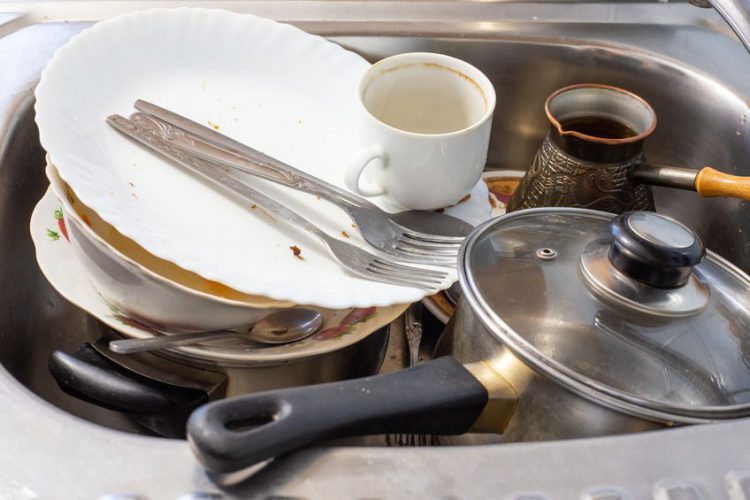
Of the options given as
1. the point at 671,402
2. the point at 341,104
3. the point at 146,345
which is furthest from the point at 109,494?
the point at 341,104

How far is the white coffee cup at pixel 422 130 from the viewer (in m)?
0.52

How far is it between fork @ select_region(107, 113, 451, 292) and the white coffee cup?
6 cm

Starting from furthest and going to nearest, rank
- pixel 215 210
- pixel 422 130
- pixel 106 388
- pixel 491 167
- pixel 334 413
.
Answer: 1. pixel 491 167
2. pixel 422 130
3. pixel 215 210
4. pixel 106 388
5. pixel 334 413

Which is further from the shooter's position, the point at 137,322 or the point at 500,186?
the point at 500,186

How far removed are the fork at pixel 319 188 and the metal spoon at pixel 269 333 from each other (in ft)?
0.26

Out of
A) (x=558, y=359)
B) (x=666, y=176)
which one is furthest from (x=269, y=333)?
(x=666, y=176)

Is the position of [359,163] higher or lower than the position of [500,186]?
higher

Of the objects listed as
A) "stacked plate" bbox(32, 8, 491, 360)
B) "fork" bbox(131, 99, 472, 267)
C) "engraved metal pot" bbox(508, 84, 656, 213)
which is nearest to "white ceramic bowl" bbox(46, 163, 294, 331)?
"stacked plate" bbox(32, 8, 491, 360)

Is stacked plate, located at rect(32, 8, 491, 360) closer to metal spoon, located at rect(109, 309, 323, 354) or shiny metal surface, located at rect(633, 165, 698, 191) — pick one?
metal spoon, located at rect(109, 309, 323, 354)

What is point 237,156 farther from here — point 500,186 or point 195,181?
point 500,186

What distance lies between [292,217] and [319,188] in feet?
0.11

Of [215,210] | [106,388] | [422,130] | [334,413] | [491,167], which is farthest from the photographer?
[491,167]

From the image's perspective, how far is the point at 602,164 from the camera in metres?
0.53

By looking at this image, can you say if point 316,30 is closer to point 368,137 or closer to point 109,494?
point 368,137
